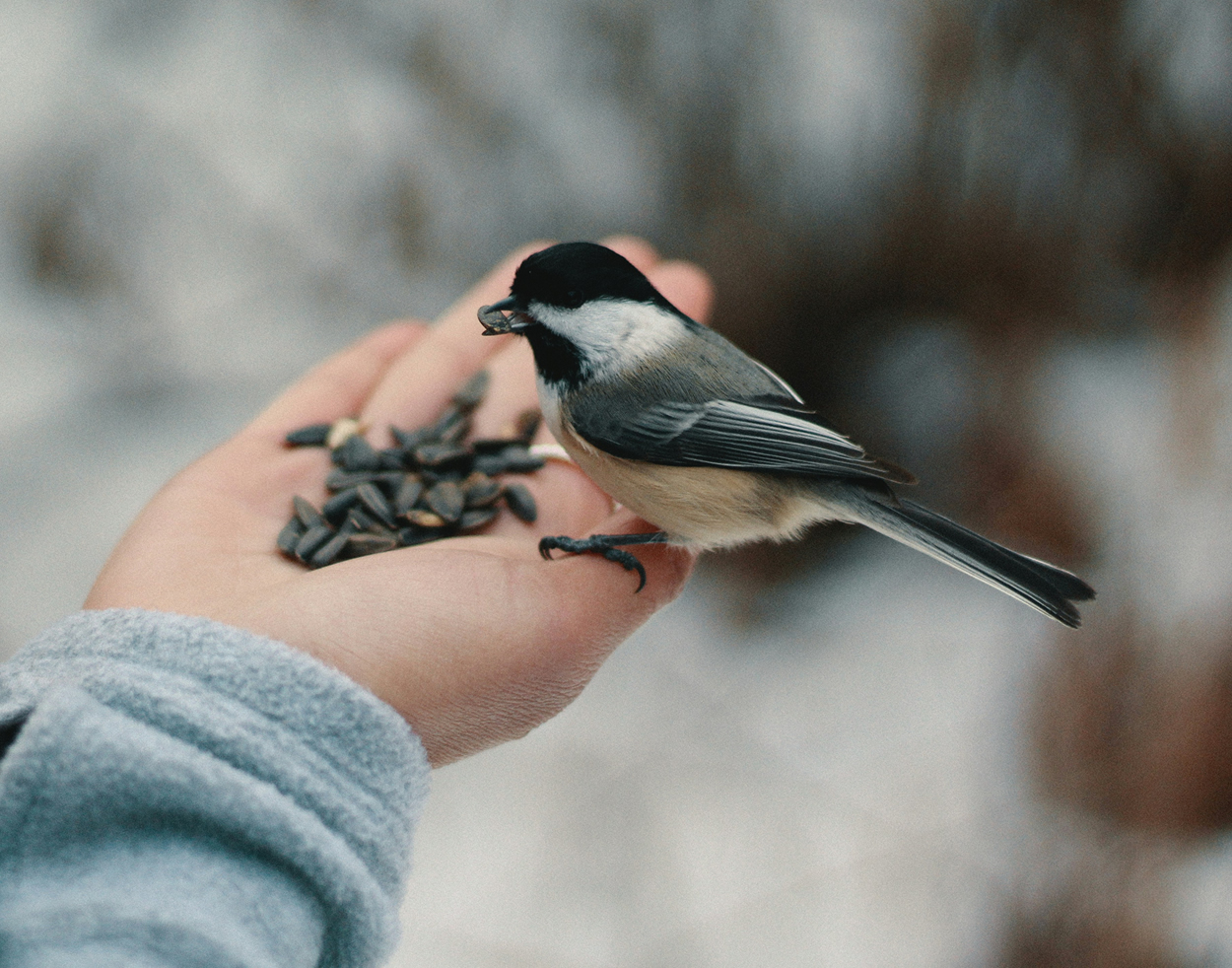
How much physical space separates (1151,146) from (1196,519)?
592 mm

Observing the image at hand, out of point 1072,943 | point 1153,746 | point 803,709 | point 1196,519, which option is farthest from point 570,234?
point 1072,943

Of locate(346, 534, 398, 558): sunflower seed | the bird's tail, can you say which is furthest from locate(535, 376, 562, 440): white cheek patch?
the bird's tail

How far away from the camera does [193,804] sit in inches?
23.7

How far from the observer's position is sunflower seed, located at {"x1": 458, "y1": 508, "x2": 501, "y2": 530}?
3.67 ft

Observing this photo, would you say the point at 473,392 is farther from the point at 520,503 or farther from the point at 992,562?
the point at 992,562

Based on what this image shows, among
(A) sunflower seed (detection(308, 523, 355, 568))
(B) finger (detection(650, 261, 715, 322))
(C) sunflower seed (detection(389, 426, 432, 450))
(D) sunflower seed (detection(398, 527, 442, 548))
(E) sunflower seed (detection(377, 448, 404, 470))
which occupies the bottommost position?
(D) sunflower seed (detection(398, 527, 442, 548))

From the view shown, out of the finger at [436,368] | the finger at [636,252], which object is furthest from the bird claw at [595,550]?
the finger at [636,252]

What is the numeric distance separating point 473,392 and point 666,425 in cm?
50

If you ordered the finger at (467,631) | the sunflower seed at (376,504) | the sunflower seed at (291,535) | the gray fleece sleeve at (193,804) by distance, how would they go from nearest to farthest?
the gray fleece sleeve at (193,804)
the finger at (467,631)
the sunflower seed at (291,535)
the sunflower seed at (376,504)

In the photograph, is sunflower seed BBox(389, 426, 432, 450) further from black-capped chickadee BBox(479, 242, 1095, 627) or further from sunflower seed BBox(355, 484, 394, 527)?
black-capped chickadee BBox(479, 242, 1095, 627)

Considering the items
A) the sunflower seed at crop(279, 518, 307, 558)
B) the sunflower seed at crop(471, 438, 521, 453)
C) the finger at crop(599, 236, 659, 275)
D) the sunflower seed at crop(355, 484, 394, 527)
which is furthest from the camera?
the finger at crop(599, 236, 659, 275)

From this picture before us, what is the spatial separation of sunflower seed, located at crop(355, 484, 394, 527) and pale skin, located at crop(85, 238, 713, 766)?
0.26 ft

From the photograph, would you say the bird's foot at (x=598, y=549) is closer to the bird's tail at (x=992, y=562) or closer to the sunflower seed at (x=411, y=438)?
the bird's tail at (x=992, y=562)

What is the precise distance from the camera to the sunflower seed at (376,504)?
44.6 inches
